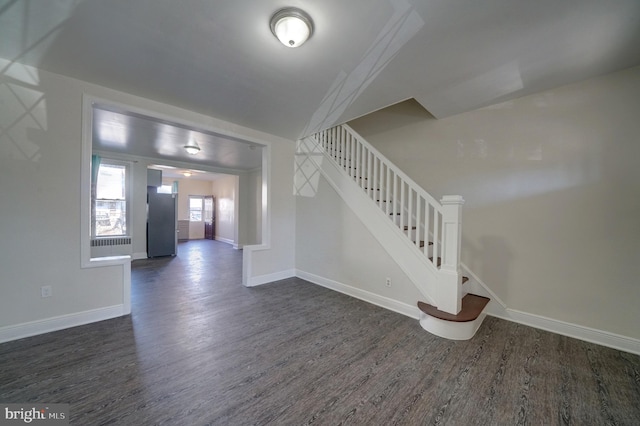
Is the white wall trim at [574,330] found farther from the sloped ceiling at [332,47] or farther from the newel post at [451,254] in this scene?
the sloped ceiling at [332,47]

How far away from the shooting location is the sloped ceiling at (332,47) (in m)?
1.66

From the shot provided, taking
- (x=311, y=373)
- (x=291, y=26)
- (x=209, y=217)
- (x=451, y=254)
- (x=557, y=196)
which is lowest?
(x=311, y=373)

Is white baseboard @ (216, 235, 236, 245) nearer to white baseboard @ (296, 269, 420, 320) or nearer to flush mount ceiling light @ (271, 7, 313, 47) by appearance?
white baseboard @ (296, 269, 420, 320)

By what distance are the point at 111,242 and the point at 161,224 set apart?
1147mm

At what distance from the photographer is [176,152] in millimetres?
5773

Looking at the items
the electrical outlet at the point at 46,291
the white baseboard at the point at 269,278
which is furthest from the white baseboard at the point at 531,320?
the electrical outlet at the point at 46,291

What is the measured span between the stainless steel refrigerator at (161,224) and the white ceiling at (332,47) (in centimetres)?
462

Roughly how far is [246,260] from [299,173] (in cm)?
186

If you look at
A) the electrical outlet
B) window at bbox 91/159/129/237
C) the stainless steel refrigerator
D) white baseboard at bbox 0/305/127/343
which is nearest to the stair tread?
white baseboard at bbox 0/305/127/343

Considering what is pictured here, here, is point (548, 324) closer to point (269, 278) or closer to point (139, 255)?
point (269, 278)

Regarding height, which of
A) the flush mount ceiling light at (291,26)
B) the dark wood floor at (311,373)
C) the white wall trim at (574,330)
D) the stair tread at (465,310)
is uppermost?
the flush mount ceiling light at (291,26)

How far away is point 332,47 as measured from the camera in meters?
2.02

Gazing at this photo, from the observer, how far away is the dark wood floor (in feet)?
5.06

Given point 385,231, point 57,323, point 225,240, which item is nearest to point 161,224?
point 225,240
